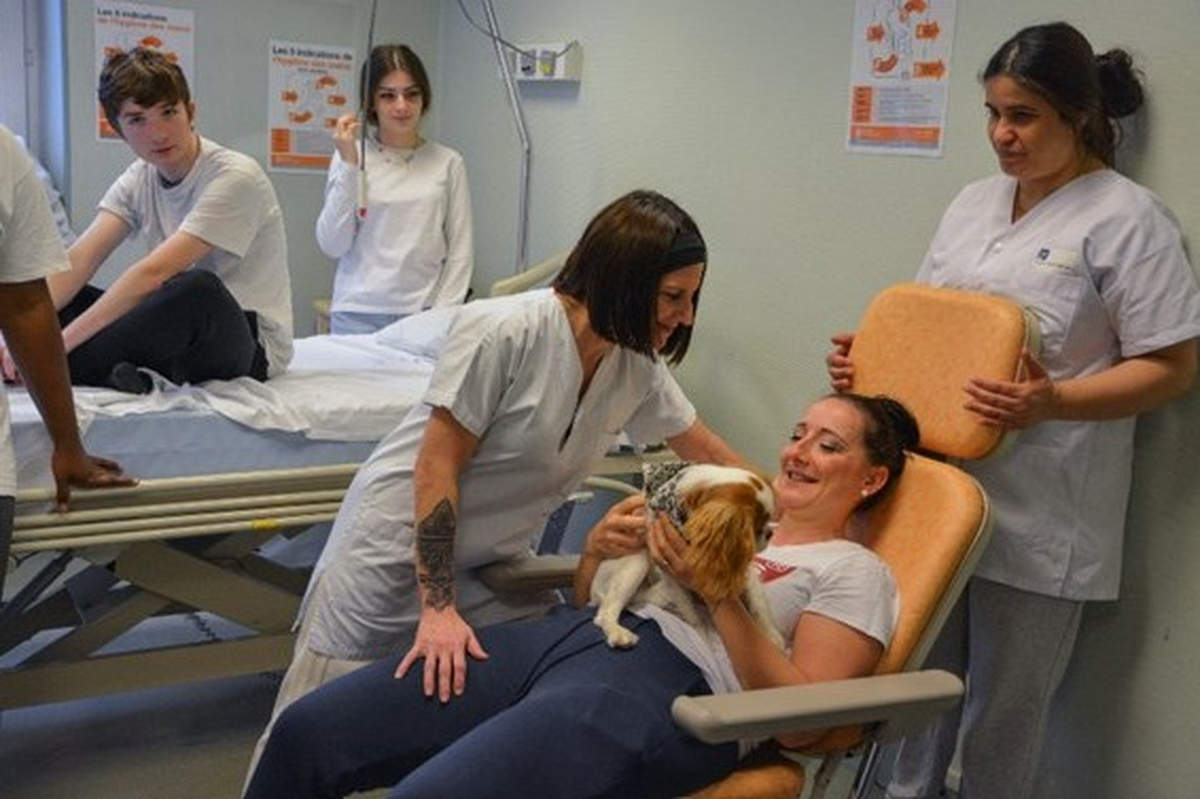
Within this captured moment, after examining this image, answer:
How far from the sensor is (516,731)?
60.2 inches

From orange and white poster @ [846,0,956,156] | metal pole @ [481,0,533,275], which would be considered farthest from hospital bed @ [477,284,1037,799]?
metal pole @ [481,0,533,275]

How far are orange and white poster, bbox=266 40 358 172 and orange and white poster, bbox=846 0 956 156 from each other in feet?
6.97

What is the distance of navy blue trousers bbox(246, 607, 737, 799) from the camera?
4.95ft

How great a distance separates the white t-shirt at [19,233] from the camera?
1.83 meters

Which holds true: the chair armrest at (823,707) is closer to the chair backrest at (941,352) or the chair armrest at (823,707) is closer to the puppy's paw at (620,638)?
the puppy's paw at (620,638)

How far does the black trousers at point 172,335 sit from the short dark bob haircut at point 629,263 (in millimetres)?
1042

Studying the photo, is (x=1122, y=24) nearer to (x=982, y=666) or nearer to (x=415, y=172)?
(x=982, y=666)

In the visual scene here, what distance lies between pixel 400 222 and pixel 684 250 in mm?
1869

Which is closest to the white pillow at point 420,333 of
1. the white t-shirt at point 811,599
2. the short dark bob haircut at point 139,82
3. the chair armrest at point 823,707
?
the short dark bob haircut at point 139,82

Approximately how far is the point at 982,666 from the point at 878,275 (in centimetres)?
85

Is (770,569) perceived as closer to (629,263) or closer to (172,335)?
(629,263)

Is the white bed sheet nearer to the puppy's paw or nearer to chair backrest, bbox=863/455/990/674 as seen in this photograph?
the puppy's paw

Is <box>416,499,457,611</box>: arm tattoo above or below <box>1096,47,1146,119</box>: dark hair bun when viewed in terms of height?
below

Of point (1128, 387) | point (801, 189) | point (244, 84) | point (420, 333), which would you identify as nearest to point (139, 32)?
point (244, 84)
